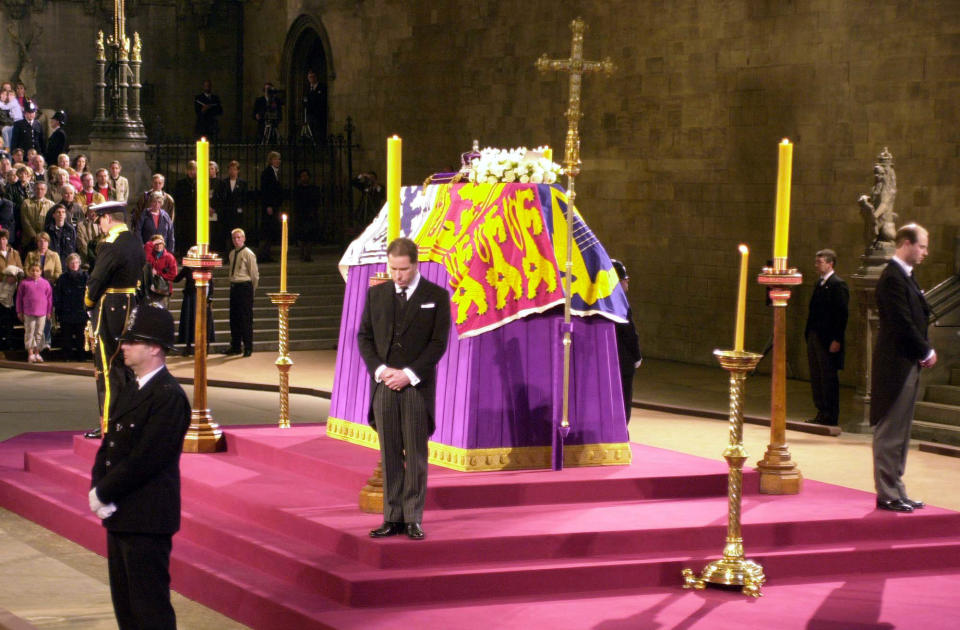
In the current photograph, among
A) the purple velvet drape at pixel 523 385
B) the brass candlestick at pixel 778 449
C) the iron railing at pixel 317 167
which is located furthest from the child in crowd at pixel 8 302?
the brass candlestick at pixel 778 449

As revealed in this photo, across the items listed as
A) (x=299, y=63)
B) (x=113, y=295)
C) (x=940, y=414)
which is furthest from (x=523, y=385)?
(x=299, y=63)

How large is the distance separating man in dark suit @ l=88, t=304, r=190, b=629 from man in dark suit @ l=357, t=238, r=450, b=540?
63.9 inches

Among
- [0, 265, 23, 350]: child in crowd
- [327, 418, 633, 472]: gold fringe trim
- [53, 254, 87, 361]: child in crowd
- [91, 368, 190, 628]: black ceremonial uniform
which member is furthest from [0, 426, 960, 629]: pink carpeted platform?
[0, 265, 23, 350]: child in crowd

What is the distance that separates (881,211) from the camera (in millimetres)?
12781

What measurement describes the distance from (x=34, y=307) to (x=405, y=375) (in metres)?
9.97

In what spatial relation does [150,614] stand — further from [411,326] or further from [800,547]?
[800,547]

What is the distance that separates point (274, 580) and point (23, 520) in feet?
8.70

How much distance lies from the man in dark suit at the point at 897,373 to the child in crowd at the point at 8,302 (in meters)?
11.1

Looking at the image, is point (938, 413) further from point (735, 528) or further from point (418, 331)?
point (418, 331)

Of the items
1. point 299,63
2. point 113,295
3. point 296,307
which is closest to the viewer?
point 113,295

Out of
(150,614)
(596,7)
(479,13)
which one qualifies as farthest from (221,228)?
(150,614)

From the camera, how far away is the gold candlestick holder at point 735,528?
716 cm

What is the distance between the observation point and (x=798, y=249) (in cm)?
1602

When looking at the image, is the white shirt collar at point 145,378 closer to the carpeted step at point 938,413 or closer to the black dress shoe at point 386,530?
the black dress shoe at point 386,530
